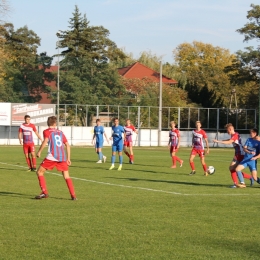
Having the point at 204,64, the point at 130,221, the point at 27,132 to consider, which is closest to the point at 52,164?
the point at 130,221

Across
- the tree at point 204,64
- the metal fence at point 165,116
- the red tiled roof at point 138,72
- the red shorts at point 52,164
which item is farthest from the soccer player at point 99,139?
the red tiled roof at point 138,72

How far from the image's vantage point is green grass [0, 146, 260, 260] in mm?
8312

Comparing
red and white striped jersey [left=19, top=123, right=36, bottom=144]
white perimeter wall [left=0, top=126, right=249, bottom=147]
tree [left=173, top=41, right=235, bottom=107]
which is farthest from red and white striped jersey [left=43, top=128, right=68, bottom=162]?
tree [left=173, top=41, right=235, bottom=107]

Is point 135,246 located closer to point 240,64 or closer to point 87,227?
point 87,227

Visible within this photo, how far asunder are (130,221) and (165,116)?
53.3 meters

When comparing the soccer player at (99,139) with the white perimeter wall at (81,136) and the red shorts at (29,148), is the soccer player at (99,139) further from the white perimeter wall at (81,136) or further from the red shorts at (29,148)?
the white perimeter wall at (81,136)

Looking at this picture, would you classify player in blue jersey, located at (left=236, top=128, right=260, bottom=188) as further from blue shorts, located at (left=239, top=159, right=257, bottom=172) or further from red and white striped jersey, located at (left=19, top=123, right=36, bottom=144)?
red and white striped jersey, located at (left=19, top=123, right=36, bottom=144)

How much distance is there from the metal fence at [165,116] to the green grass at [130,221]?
4232 cm

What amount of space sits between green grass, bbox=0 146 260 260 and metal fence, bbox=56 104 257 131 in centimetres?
4232

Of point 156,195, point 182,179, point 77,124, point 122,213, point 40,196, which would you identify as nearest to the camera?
point 122,213

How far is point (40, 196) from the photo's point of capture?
13953mm

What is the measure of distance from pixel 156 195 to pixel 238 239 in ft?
19.5

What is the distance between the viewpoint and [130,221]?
10.8 m

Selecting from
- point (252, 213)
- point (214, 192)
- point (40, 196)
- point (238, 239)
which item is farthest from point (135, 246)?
point (214, 192)
